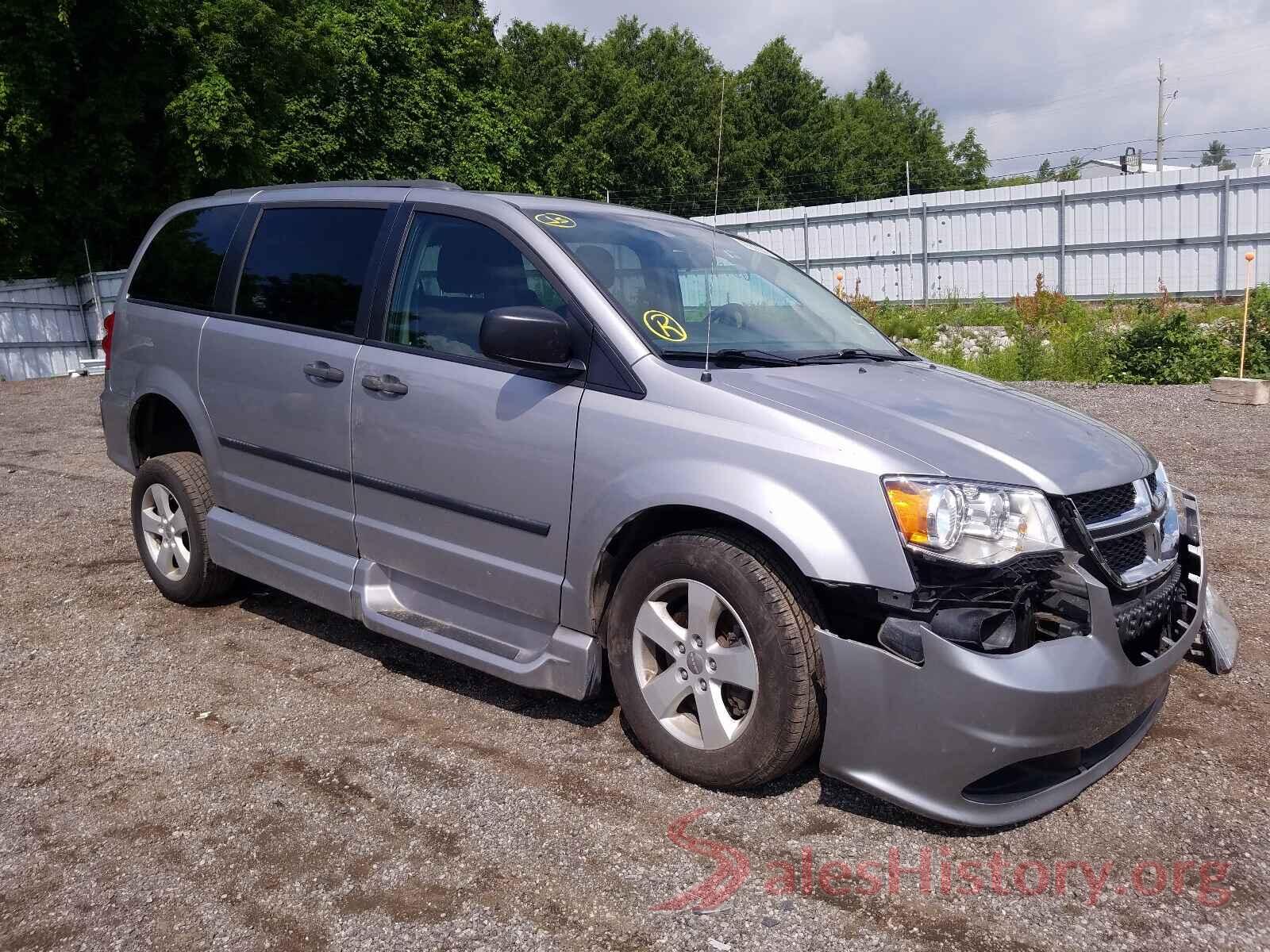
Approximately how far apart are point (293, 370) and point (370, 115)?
31.0 meters

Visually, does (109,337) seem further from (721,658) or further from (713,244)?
(721,658)

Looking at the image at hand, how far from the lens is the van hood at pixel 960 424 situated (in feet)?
9.46

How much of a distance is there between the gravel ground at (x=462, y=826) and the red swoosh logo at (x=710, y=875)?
0.02 metres

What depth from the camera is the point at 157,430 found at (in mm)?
5180

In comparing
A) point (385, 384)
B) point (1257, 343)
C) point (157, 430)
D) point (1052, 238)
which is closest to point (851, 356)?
point (385, 384)

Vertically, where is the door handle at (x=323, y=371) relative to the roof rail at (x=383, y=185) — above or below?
below

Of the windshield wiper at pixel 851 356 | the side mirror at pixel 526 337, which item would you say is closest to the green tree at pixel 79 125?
the side mirror at pixel 526 337

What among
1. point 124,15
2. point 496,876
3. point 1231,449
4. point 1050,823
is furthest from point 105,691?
point 124,15

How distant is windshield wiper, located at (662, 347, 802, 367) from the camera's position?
3.36 meters

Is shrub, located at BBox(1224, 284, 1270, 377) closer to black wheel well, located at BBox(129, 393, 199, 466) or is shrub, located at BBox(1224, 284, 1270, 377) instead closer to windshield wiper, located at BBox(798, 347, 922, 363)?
windshield wiper, located at BBox(798, 347, 922, 363)

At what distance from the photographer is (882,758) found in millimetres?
2807

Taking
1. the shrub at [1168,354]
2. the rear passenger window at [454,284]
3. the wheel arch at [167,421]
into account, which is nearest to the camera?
the rear passenger window at [454,284]

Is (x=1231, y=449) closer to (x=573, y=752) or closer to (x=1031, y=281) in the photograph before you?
(x=573, y=752)

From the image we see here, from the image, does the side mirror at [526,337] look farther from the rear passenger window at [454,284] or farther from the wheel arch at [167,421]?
the wheel arch at [167,421]
